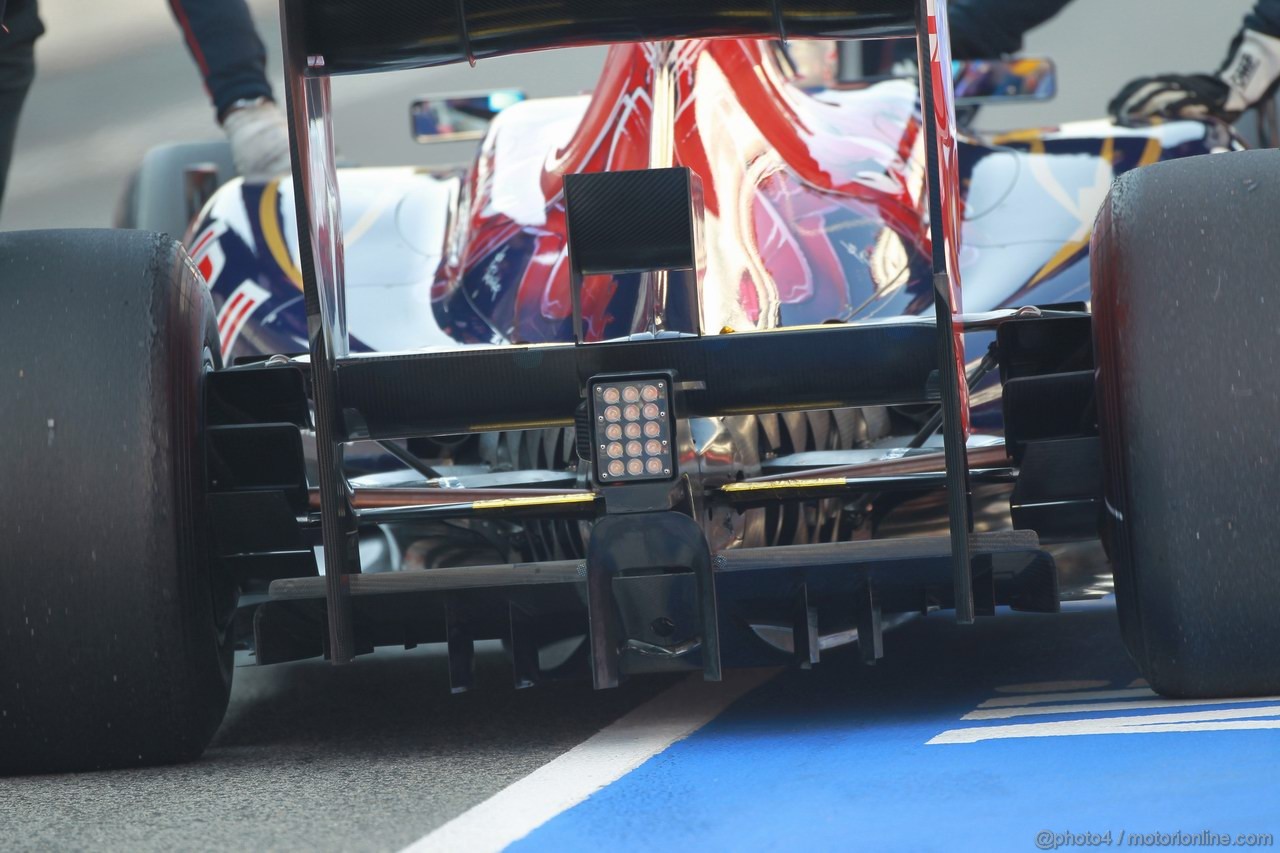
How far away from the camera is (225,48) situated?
519cm

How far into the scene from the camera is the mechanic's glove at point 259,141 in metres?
4.87

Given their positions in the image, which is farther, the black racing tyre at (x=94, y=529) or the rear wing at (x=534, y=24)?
the rear wing at (x=534, y=24)

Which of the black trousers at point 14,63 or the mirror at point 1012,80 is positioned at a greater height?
the black trousers at point 14,63

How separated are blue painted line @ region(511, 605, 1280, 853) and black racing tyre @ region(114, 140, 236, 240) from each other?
3157mm

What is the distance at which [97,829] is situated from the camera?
194cm

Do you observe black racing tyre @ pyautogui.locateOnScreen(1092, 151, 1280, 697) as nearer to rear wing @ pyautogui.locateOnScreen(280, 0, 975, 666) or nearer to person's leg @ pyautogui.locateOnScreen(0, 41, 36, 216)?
rear wing @ pyautogui.locateOnScreen(280, 0, 975, 666)

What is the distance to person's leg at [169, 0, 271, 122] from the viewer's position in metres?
5.05

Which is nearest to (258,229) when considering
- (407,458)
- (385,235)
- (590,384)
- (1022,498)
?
(385,235)

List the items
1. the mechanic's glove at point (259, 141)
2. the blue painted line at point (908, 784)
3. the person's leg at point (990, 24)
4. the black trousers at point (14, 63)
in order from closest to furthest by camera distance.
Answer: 1. the blue painted line at point (908, 784)
2. the black trousers at point (14, 63)
3. the mechanic's glove at point (259, 141)
4. the person's leg at point (990, 24)

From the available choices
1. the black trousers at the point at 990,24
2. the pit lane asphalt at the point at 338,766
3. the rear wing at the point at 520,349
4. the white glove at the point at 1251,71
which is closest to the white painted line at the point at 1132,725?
the rear wing at the point at 520,349

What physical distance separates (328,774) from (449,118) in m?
2.88

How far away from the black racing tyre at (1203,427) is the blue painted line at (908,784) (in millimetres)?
102

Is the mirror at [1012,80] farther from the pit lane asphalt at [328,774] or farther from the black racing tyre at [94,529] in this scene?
the black racing tyre at [94,529]

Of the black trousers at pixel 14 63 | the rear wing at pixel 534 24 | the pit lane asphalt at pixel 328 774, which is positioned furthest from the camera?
the black trousers at pixel 14 63
